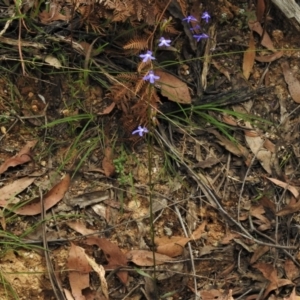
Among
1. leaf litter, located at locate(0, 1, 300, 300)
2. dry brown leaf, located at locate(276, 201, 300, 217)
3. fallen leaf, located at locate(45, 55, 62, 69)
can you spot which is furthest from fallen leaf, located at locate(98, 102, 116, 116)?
dry brown leaf, located at locate(276, 201, 300, 217)

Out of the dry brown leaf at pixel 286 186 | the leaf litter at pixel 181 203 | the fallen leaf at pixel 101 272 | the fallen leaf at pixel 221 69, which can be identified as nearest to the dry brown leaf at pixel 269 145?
the leaf litter at pixel 181 203

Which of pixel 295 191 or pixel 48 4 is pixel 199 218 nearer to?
pixel 295 191

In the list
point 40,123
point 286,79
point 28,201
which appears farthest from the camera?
point 286,79

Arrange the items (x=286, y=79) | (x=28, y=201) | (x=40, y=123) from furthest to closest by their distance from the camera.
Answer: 1. (x=286, y=79)
2. (x=40, y=123)
3. (x=28, y=201)

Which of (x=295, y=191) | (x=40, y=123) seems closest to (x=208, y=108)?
(x=295, y=191)

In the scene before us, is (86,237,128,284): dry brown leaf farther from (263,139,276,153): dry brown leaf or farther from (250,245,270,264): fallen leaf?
(263,139,276,153): dry brown leaf
